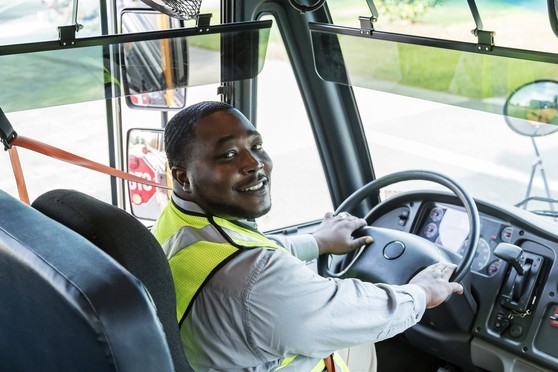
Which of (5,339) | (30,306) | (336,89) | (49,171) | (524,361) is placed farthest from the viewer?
(336,89)

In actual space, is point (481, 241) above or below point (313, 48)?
below

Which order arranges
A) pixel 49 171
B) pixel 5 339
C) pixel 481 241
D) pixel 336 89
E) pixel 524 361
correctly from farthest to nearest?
pixel 336 89
pixel 49 171
pixel 481 241
pixel 524 361
pixel 5 339

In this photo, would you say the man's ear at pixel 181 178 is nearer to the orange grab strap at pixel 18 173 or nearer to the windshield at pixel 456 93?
the orange grab strap at pixel 18 173

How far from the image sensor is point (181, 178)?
2.46m

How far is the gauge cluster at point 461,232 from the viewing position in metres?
3.06

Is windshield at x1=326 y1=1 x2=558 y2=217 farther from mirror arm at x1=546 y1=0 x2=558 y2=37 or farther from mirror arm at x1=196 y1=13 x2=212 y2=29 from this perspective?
mirror arm at x1=196 y1=13 x2=212 y2=29

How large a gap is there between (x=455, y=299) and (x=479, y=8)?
1012 mm

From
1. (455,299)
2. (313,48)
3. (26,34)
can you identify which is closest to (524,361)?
(455,299)

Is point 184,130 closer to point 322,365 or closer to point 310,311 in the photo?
point 310,311

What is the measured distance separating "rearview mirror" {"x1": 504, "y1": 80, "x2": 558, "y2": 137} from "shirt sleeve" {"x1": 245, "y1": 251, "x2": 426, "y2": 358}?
958 mm

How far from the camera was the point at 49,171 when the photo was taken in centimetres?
342

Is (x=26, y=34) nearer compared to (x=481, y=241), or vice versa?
(x=26, y=34)

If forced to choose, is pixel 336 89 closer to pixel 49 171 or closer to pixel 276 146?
pixel 276 146

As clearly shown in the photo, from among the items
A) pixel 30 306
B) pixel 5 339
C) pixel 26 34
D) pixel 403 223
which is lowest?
pixel 403 223
